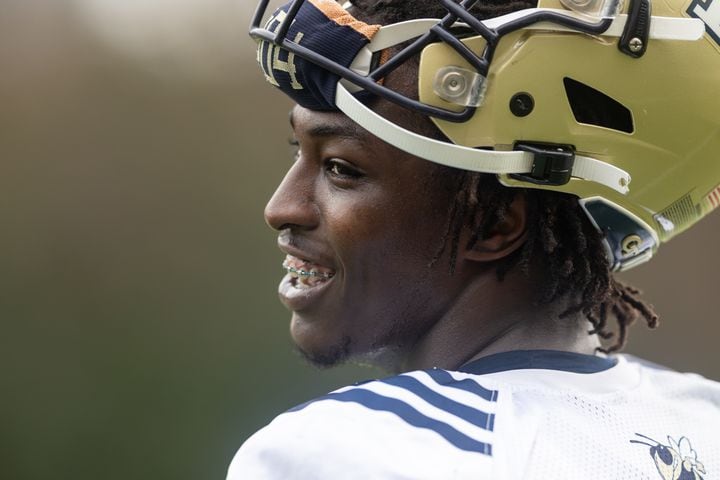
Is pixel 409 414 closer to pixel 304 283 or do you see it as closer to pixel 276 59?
pixel 304 283

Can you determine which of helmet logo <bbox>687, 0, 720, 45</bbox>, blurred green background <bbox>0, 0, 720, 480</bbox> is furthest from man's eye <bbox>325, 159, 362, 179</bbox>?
blurred green background <bbox>0, 0, 720, 480</bbox>

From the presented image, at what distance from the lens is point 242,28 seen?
26.2 ft

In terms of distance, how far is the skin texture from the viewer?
205 cm

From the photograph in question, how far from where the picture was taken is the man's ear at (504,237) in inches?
81.0

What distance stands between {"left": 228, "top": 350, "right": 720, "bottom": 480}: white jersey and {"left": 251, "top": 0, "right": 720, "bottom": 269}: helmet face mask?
415 mm

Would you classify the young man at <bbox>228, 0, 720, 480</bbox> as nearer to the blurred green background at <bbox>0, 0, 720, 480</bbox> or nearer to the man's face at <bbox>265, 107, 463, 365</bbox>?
the man's face at <bbox>265, 107, 463, 365</bbox>

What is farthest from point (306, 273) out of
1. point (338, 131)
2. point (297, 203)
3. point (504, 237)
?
point (504, 237)

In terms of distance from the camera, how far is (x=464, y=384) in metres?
1.81

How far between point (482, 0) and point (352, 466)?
102cm

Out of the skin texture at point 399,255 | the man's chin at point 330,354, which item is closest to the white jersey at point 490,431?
the skin texture at point 399,255

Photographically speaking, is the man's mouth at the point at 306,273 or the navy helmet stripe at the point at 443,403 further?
the man's mouth at the point at 306,273

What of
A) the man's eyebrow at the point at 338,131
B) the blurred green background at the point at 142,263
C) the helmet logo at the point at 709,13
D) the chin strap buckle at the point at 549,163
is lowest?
the blurred green background at the point at 142,263

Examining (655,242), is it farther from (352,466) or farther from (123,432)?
(123,432)

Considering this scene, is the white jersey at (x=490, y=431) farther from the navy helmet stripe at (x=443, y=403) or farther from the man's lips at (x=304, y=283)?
the man's lips at (x=304, y=283)
